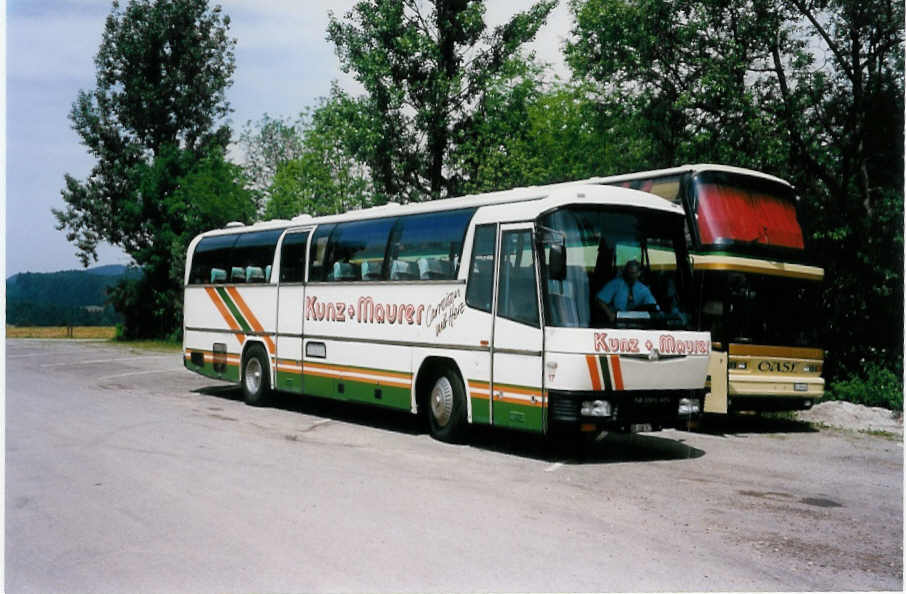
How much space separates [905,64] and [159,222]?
3210 cm

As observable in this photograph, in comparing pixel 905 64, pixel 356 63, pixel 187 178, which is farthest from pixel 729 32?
pixel 187 178

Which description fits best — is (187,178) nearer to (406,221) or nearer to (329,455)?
(406,221)

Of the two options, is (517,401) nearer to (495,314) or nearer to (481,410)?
(481,410)

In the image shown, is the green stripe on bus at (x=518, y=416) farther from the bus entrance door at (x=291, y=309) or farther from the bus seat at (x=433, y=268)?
the bus entrance door at (x=291, y=309)

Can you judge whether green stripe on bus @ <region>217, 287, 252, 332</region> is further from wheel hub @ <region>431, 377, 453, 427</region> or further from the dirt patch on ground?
the dirt patch on ground

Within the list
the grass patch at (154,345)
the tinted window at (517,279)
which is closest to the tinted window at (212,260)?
the tinted window at (517,279)

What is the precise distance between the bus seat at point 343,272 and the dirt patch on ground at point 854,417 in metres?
7.74

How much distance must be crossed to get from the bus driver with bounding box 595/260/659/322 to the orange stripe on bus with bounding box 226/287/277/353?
7365 millimetres

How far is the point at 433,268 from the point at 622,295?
3.06m

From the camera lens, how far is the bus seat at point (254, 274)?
16422 mm

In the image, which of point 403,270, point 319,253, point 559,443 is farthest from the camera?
point 319,253

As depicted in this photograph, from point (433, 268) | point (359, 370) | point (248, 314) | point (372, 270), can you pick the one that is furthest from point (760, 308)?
point (248, 314)

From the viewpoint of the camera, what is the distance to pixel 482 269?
11.6 metres

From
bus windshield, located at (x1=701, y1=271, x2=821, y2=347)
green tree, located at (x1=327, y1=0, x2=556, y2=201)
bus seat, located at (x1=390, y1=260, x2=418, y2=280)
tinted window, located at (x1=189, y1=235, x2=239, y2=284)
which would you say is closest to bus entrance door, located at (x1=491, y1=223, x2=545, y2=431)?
bus seat, located at (x1=390, y1=260, x2=418, y2=280)
